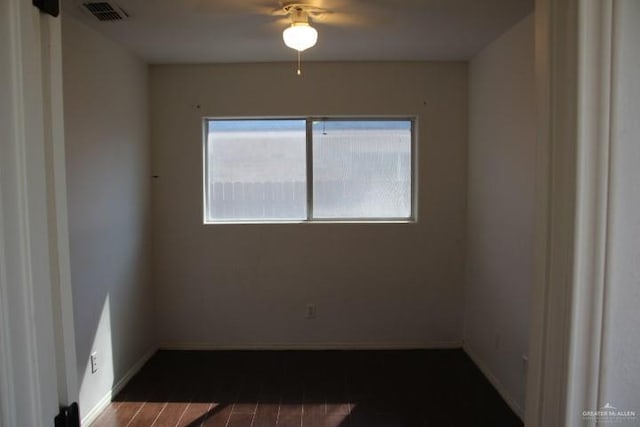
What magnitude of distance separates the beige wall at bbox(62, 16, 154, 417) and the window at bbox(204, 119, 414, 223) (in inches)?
23.9

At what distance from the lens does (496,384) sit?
274 centimetres

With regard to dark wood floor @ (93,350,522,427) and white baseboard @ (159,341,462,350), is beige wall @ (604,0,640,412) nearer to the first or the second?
dark wood floor @ (93,350,522,427)

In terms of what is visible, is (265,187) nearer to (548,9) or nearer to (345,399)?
(345,399)

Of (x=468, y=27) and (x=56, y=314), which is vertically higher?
(x=468, y=27)

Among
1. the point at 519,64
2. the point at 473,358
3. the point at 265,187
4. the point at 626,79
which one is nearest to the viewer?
the point at 626,79

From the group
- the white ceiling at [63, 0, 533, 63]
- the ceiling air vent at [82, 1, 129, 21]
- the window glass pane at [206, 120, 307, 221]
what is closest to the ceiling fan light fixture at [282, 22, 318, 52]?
the white ceiling at [63, 0, 533, 63]

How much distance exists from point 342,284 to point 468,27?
216 centimetres

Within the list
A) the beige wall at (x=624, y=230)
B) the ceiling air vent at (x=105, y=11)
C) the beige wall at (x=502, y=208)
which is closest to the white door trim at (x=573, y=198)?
the beige wall at (x=624, y=230)

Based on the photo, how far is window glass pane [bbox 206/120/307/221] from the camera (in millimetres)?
3379

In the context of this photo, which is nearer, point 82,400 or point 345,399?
point 82,400

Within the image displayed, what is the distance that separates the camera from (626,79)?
2.29 ft

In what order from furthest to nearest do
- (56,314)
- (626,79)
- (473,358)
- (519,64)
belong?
(473,358)
(519,64)
(56,314)
(626,79)

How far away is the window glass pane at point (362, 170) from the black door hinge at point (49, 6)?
2.63 meters

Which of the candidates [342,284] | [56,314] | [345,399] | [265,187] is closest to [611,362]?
[56,314]
